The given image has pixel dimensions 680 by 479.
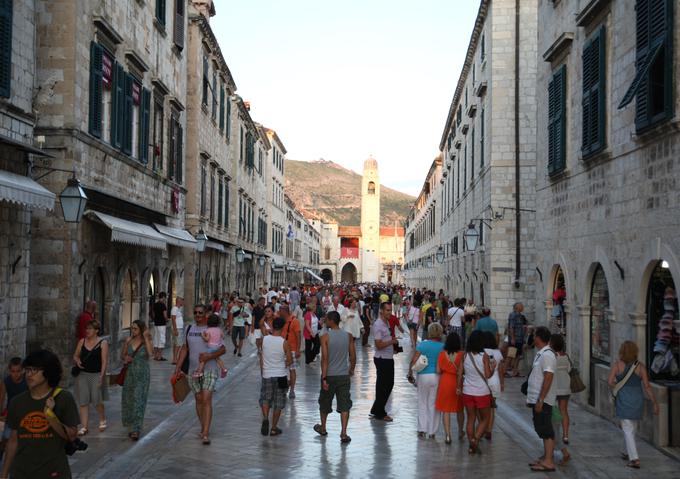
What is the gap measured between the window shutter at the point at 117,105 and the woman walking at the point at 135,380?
7340mm

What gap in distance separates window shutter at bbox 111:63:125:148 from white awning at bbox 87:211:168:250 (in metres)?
1.81

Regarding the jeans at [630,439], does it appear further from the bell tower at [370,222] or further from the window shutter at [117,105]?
the bell tower at [370,222]

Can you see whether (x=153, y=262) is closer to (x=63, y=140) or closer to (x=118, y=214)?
(x=118, y=214)

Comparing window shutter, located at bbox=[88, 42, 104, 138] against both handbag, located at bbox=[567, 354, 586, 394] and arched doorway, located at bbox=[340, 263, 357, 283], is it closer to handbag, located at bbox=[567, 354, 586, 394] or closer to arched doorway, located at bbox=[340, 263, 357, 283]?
handbag, located at bbox=[567, 354, 586, 394]

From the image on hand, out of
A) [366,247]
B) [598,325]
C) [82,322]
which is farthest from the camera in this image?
[366,247]

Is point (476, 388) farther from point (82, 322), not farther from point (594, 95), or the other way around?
point (82, 322)

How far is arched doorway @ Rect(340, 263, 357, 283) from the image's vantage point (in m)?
125

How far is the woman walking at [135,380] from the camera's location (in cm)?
1066

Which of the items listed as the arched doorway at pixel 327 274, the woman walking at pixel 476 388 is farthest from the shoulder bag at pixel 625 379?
the arched doorway at pixel 327 274

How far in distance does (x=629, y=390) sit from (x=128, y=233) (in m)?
9.80

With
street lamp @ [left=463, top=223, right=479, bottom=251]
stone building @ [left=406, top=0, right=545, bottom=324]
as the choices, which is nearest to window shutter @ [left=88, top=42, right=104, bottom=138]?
street lamp @ [left=463, top=223, right=479, bottom=251]

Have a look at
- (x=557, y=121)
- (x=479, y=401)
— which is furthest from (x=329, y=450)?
(x=557, y=121)

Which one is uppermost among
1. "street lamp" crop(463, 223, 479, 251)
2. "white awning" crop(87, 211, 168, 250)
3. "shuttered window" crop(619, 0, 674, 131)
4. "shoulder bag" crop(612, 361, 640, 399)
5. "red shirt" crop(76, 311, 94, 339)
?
"shuttered window" crop(619, 0, 674, 131)

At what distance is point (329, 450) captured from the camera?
33.8 ft
